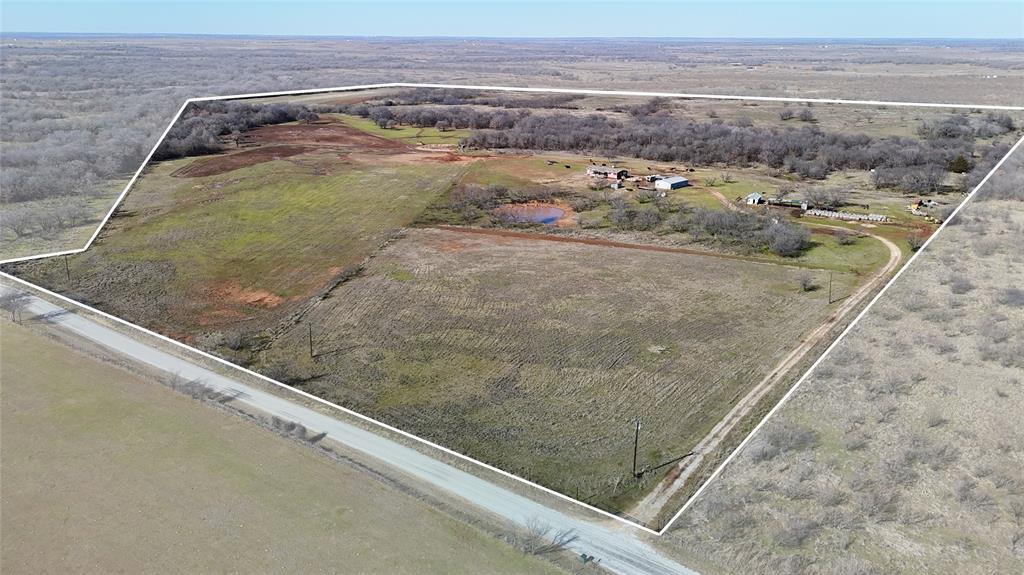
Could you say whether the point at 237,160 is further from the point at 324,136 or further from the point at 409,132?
the point at 409,132

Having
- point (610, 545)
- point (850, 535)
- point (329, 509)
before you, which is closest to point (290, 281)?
point (329, 509)

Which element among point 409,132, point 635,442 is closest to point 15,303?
point 409,132

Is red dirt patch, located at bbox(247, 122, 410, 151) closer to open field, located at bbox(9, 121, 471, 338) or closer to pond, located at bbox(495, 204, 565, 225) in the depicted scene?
open field, located at bbox(9, 121, 471, 338)

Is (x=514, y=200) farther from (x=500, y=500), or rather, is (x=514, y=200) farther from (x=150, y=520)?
(x=150, y=520)

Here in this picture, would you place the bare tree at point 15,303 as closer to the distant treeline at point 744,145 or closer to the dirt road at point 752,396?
the distant treeline at point 744,145

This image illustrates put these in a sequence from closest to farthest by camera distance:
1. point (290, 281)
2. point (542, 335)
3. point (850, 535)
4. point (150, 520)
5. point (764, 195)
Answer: point (850, 535)
point (764, 195)
point (150, 520)
point (542, 335)
point (290, 281)

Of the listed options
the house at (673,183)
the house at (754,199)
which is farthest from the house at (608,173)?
the house at (754,199)
